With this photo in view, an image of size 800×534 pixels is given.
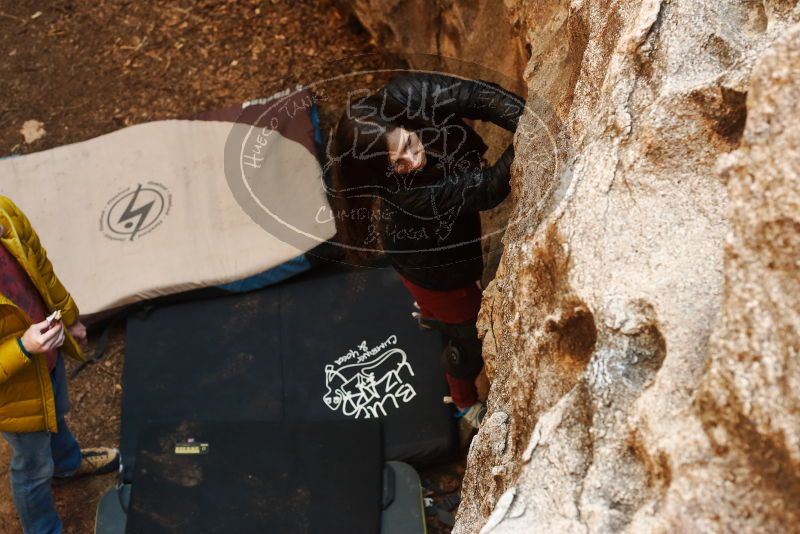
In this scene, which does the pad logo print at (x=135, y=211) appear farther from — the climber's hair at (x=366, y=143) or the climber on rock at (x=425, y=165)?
the climber's hair at (x=366, y=143)

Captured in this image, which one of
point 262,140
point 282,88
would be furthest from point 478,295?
point 282,88

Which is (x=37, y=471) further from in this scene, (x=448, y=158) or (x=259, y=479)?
(x=448, y=158)

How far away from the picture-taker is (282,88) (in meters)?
4.52

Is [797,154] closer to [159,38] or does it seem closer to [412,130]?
[412,130]

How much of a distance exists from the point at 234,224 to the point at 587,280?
2594 mm

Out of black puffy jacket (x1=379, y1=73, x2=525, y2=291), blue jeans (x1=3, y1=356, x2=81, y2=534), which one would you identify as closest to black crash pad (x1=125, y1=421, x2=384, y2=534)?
blue jeans (x1=3, y1=356, x2=81, y2=534)

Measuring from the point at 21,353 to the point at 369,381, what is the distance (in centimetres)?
132

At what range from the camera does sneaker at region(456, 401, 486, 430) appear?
3109mm

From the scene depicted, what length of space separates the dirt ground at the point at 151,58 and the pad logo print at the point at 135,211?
57 cm

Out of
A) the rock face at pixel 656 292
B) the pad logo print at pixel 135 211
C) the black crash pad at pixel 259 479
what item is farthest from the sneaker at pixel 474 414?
the pad logo print at pixel 135 211

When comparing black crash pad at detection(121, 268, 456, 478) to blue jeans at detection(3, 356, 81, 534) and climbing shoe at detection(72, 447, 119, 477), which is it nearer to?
climbing shoe at detection(72, 447, 119, 477)

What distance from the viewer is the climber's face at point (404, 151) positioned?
211 cm

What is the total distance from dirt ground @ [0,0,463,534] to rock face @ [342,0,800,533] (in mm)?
2685

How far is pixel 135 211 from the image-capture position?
3951mm
